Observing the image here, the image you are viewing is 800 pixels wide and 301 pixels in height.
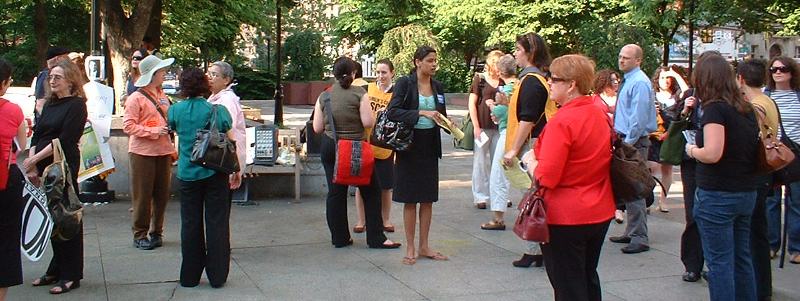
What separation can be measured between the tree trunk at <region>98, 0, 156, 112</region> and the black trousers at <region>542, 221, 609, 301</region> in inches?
487

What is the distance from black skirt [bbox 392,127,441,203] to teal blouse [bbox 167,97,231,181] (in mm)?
1438

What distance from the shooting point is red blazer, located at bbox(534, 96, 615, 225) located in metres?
4.38

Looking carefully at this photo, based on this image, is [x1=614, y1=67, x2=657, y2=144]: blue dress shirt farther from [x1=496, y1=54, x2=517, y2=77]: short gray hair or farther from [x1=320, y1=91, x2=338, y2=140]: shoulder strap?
[x1=320, y1=91, x2=338, y2=140]: shoulder strap

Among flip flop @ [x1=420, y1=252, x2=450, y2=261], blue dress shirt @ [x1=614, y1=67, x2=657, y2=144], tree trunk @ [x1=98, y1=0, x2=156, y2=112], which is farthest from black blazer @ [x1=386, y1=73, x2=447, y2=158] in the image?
tree trunk @ [x1=98, y1=0, x2=156, y2=112]

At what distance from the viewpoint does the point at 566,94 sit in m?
4.54

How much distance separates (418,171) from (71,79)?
2750 millimetres

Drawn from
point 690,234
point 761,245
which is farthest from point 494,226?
point 761,245

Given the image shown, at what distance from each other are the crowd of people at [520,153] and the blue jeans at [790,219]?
15 mm

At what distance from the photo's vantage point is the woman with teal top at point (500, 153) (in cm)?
834

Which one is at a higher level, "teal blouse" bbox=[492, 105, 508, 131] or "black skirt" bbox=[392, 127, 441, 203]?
"teal blouse" bbox=[492, 105, 508, 131]

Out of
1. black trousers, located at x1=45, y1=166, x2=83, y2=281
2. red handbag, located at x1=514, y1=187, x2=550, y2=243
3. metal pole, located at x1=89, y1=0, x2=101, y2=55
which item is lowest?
black trousers, located at x1=45, y1=166, x2=83, y2=281

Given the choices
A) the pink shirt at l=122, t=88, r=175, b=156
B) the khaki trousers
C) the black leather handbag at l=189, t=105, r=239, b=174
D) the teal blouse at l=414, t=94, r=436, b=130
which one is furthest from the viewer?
the khaki trousers

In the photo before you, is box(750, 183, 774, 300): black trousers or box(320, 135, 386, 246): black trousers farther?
box(320, 135, 386, 246): black trousers

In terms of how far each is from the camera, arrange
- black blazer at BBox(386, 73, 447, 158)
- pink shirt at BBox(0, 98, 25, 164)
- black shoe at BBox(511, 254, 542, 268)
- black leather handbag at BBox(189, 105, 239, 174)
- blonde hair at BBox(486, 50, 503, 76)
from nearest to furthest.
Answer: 1. pink shirt at BBox(0, 98, 25, 164)
2. black leather handbag at BBox(189, 105, 239, 174)
3. black blazer at BBox(386, 73, 447, 158)
4. black shoe at BBox(511, 254, 542, 268)
5. blonde hair at BBox(486, 50, 503, 76)
